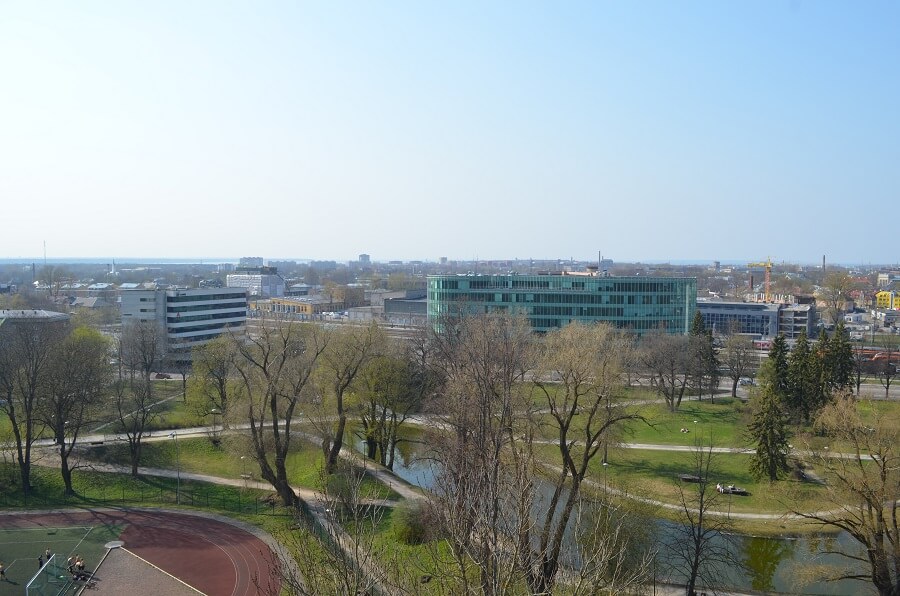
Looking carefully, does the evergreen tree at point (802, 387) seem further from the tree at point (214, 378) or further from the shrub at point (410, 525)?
the tree at point (214, 378)

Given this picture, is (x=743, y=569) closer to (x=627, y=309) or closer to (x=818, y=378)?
(x=818, y=378)

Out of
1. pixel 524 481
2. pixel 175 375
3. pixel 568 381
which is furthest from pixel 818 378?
pixel 175 375

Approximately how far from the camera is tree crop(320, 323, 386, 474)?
35094 mm

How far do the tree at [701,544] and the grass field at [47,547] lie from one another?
67.5 feet

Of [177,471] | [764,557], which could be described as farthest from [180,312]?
A: [764,557]

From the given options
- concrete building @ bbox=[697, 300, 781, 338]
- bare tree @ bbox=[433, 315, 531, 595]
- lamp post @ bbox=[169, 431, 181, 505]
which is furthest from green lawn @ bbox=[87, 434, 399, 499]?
concrete building @ bbox=[697, 300, 781, 338]

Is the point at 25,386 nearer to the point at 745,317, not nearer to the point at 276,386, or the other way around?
the point at 276,386

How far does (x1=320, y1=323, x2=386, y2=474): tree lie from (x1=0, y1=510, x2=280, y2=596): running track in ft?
20.6

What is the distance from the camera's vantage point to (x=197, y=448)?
42.1 m

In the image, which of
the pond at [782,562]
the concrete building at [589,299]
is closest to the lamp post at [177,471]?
the pond at [782,562]

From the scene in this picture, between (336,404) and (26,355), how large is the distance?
16.4 m

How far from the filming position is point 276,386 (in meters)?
32.3

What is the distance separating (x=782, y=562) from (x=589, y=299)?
173ft

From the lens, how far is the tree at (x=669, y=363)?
52.9 meters
